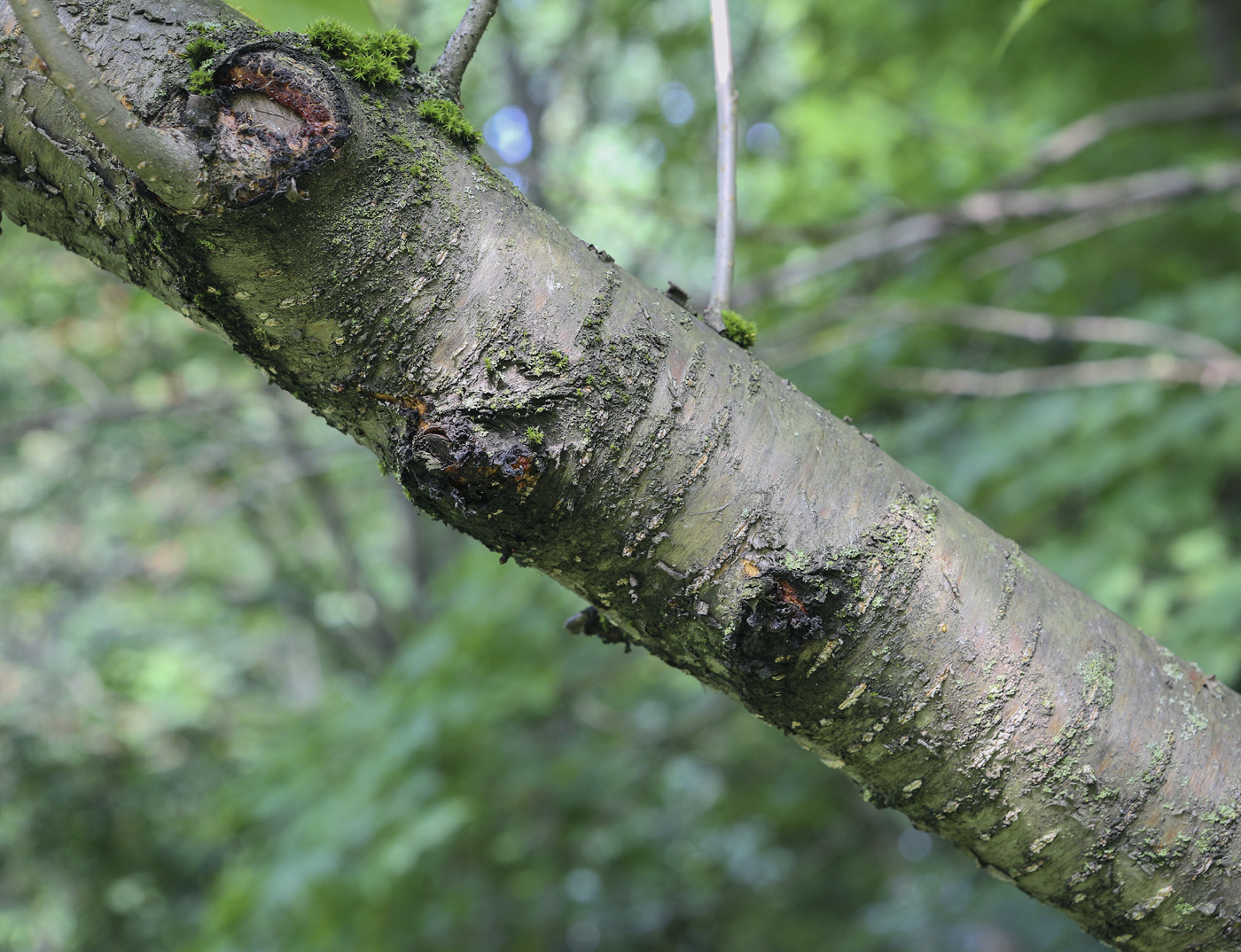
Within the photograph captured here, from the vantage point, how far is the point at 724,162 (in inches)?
35.0

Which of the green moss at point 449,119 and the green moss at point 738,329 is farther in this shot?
the green moss at point 738,329

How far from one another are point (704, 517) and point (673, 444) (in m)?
0.06

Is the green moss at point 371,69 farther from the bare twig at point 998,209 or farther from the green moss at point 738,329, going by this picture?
the bare twig at point 998,209

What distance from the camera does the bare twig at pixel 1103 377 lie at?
2137 mm

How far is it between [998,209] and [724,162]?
2034 millimetres

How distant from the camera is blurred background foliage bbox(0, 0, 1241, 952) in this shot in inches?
93.9

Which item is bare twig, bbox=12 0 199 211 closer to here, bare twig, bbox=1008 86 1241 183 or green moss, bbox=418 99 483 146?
green moss, bbox=418 99 483 146

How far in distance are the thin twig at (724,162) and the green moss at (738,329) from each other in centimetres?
1

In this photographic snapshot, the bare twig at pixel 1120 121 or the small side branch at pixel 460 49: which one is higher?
the bare twig at pixel 1120 121

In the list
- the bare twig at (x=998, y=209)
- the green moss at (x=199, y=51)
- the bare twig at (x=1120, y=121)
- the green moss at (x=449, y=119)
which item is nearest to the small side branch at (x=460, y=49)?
the green moss at (x=449, y=119)

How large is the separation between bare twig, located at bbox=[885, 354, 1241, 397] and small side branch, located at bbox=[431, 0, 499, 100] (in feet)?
5.91

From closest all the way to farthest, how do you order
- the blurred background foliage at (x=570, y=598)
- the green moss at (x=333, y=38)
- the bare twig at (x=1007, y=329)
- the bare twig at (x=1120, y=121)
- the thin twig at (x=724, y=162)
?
1. the green moss at (x=333, y=38)
2. the thin twig at (x=724, y=162)
3. the bare twig at (x=1007, y=329)
4. the blurred background foliage at (x=570, y=598)
5. the bare twig at (x=1120, y=121)

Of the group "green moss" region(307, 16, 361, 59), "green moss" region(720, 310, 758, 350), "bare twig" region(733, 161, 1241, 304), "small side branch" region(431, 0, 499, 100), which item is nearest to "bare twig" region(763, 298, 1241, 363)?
"bare twig" region(733, 161, 1241, 304)

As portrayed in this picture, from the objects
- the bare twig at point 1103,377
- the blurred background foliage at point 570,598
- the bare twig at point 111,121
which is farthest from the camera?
the blurred background foliage at point 570,598
